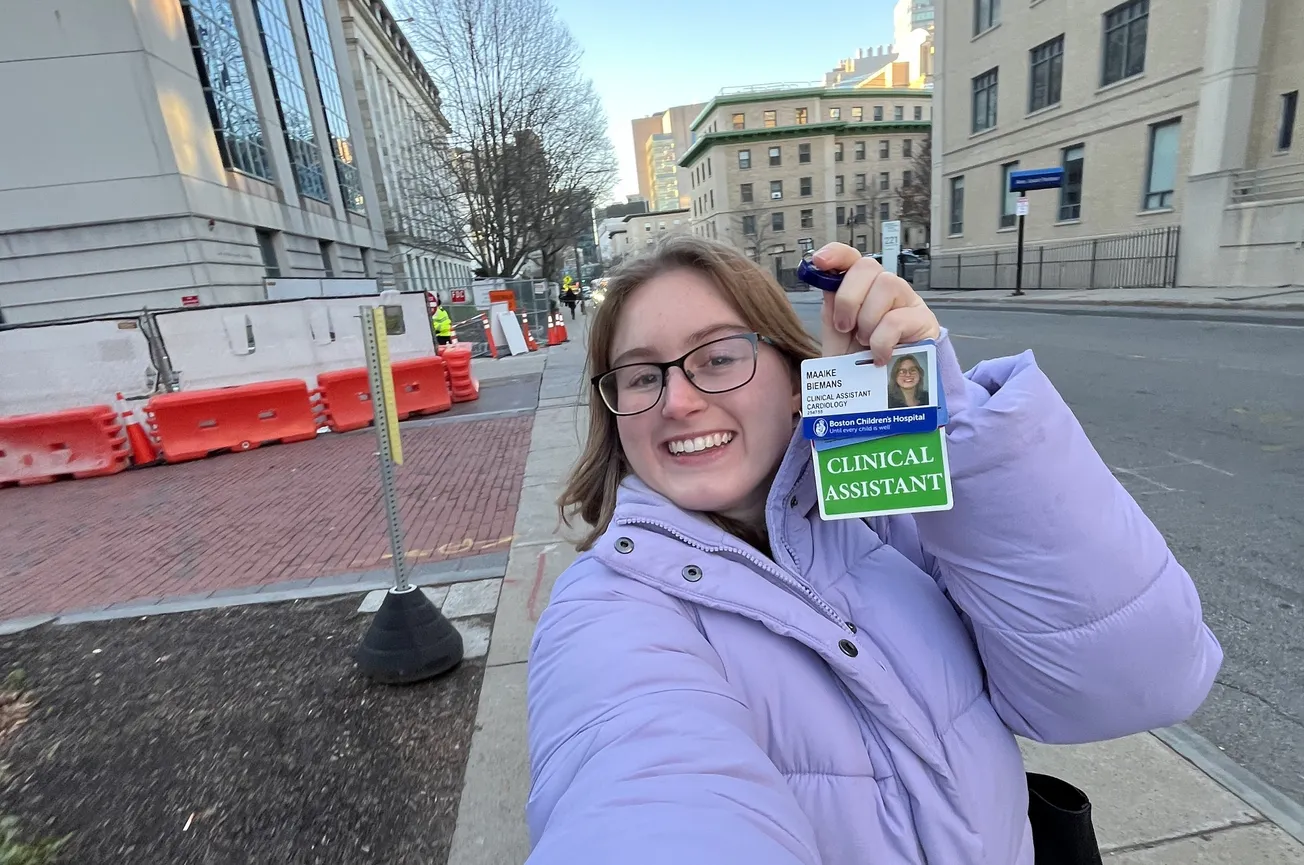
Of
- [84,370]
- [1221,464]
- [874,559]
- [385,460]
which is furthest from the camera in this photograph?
[84,370]

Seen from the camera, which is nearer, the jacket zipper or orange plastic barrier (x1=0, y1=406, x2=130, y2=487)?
the jacket zipper

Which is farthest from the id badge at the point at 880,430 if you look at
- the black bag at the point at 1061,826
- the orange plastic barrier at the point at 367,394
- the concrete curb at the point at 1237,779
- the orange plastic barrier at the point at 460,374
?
the orange plastic barrier at the point at 460,374

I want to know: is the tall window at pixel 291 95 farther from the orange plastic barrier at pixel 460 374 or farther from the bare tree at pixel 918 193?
the bare tree at pixel 918 193

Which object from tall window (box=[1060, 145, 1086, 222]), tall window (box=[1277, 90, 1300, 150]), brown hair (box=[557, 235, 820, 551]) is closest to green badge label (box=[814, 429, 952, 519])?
brown hair (box=[557, 235, 820, 551])

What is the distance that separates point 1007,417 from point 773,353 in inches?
19.5

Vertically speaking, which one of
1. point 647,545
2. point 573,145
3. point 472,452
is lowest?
point 472,452

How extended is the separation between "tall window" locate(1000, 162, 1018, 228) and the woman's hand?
28689 mm

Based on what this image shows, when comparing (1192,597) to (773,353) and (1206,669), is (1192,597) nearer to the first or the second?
(1206,669)

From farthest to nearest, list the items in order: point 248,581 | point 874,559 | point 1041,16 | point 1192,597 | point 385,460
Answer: point 1041,16
point 248,581
point 385,460
point 874,559
point 1192,597

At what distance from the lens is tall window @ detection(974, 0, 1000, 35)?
25031 mm

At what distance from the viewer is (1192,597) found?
1.10m

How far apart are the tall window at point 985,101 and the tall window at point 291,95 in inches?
1031

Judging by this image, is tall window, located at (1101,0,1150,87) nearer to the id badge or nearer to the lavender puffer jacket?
the lavender puffer jacket

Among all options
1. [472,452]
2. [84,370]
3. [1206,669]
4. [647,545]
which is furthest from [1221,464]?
[84,370]
